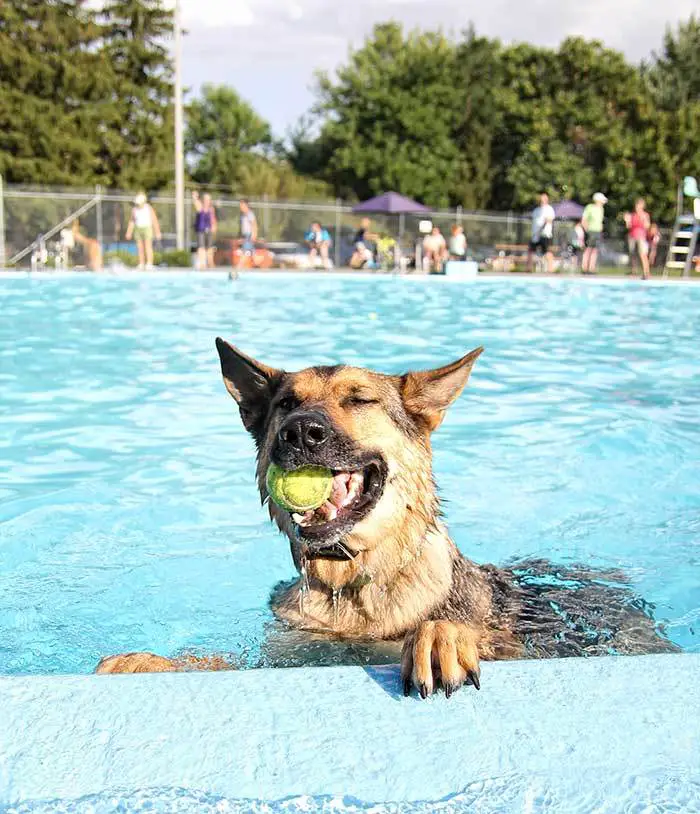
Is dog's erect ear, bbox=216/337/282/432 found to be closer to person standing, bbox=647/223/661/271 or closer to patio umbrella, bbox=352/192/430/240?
person standing, bbox=647/223/661/271

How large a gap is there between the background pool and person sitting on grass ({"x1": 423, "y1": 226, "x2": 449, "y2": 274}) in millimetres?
15447

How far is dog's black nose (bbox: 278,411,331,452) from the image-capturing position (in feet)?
10.3

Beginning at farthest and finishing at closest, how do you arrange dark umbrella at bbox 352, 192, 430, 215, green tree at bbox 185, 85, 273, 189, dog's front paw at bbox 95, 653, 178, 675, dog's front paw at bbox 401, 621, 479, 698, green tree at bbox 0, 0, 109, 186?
green tree at bbox 185, 85, 273, 189 < green tree at bbox 0, 0, 109, 186 < dark umbrella at bbox 352, 192, 430, 215 < dog's front paw at bbox 95, 653, 178, 675 < dog's front paw at bbox 401, 621, 479, 698

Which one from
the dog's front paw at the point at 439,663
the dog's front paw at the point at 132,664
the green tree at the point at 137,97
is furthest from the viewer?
the green tree at the point at 137,97

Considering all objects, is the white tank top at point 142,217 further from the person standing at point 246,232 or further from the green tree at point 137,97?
the green tree at point 137,97

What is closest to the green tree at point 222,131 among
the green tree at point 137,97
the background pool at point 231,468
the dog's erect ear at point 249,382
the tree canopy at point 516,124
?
the tree canopy at point 516,124

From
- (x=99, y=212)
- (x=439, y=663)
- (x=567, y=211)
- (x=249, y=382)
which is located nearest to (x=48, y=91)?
(x=99, y=212)

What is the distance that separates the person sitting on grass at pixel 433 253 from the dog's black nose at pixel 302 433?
27527 millimetres

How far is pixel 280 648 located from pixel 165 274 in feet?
70.5

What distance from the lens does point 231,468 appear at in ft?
22.8

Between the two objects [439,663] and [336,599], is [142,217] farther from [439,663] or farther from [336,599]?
[439,663]

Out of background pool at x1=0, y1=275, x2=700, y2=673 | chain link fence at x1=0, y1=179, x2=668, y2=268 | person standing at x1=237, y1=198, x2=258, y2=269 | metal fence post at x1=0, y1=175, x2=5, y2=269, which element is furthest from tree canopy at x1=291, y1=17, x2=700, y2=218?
background pool at x1=0, y1=275, x2=700, y2=673

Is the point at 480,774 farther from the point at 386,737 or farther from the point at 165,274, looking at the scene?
the point at 165,274

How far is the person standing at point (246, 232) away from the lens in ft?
95.1
